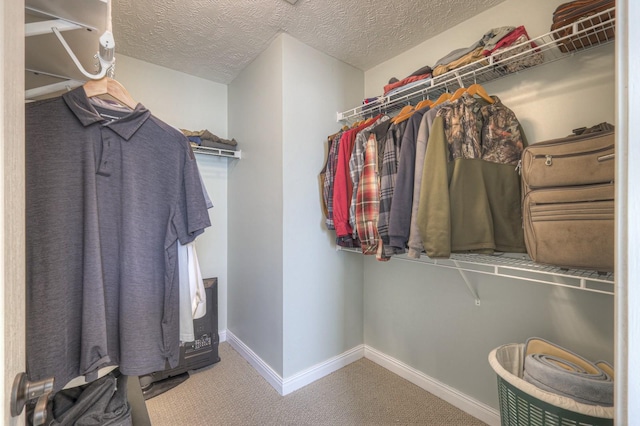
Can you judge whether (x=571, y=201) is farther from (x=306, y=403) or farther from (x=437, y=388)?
(x=306, y=403)

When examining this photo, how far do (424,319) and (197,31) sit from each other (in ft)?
8.07

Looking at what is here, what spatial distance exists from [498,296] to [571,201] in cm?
72

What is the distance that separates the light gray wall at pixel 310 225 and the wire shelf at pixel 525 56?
51 centimetres

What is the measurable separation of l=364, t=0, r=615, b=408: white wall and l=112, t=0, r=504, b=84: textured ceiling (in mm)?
168

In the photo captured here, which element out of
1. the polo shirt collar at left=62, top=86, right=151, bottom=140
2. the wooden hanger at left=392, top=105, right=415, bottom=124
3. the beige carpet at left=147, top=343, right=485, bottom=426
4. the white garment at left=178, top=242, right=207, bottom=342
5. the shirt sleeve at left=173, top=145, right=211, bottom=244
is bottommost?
the beige carpet at left=147, top=343, right=485, bottom=426

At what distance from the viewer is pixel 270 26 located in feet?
5.79

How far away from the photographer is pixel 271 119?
76.2 inches

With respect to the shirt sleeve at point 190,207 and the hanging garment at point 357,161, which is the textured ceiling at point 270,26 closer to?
the hanging garment at point 357,161

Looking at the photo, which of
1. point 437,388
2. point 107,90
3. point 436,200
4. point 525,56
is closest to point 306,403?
point 437,388

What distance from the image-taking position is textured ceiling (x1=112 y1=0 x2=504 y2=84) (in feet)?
5.17

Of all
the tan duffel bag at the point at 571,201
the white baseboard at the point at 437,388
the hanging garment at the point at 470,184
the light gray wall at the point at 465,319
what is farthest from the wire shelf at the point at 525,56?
the white baseboard at the point at 437,388

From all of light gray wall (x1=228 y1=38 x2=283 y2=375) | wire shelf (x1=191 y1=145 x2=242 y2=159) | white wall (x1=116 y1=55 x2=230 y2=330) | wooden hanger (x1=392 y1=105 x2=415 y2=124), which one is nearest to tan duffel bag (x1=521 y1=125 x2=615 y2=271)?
wooden hanger (x1=392 y1=105 x2=415 y2=124)

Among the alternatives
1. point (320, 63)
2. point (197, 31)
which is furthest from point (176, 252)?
point (320, 63)

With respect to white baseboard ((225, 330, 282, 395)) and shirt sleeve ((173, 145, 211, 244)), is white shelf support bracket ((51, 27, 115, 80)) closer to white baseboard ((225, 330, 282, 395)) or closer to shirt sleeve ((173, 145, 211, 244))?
shirt sleeve ((173, 145, 211, 244))
